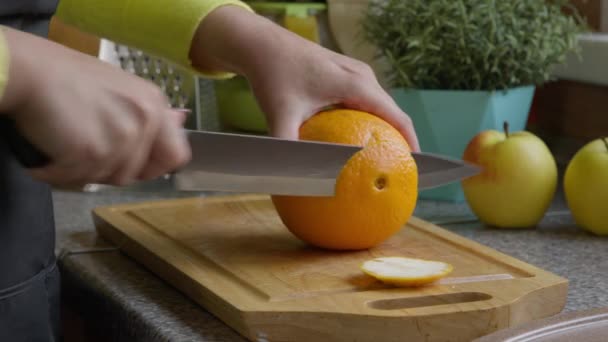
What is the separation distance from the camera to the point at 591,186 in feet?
3.62

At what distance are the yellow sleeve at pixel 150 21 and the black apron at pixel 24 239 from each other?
0.13 meters

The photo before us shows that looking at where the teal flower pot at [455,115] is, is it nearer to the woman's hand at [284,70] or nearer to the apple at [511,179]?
the apple at [511,179]

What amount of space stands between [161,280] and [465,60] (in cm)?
53

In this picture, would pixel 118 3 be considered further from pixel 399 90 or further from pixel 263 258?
pixel 399 90

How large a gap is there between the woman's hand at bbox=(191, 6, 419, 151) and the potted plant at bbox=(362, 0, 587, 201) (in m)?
0.37

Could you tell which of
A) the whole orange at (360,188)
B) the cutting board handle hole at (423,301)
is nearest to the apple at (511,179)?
the whole orange at (360,188)

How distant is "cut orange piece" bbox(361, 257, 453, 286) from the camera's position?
0.81m

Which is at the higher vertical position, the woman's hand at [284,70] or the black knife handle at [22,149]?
the woman's hand at [284,70]

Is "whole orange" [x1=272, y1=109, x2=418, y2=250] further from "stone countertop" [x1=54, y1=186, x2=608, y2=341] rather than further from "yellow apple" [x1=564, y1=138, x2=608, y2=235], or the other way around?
"yellow apple" [x1=564, y1=138, x2=608, y2=235]

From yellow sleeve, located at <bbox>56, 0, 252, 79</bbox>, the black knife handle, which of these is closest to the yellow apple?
yellow sleeve, located at <bbox>56, 0, 252, 79</bbox>

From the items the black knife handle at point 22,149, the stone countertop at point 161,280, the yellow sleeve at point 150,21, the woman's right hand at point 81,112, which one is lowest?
the stone countertop at point 161,280

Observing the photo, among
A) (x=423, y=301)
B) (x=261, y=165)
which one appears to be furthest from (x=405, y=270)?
(x=261, y=165)

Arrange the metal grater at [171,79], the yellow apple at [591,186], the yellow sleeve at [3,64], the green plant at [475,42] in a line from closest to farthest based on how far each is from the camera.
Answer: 1. the yellow sleeve at [3,64]
2. the yellow apple at [591,186]
3. the green plant at [475,42]
4. the metal grater at [171,79]

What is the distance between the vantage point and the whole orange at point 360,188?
876mm
